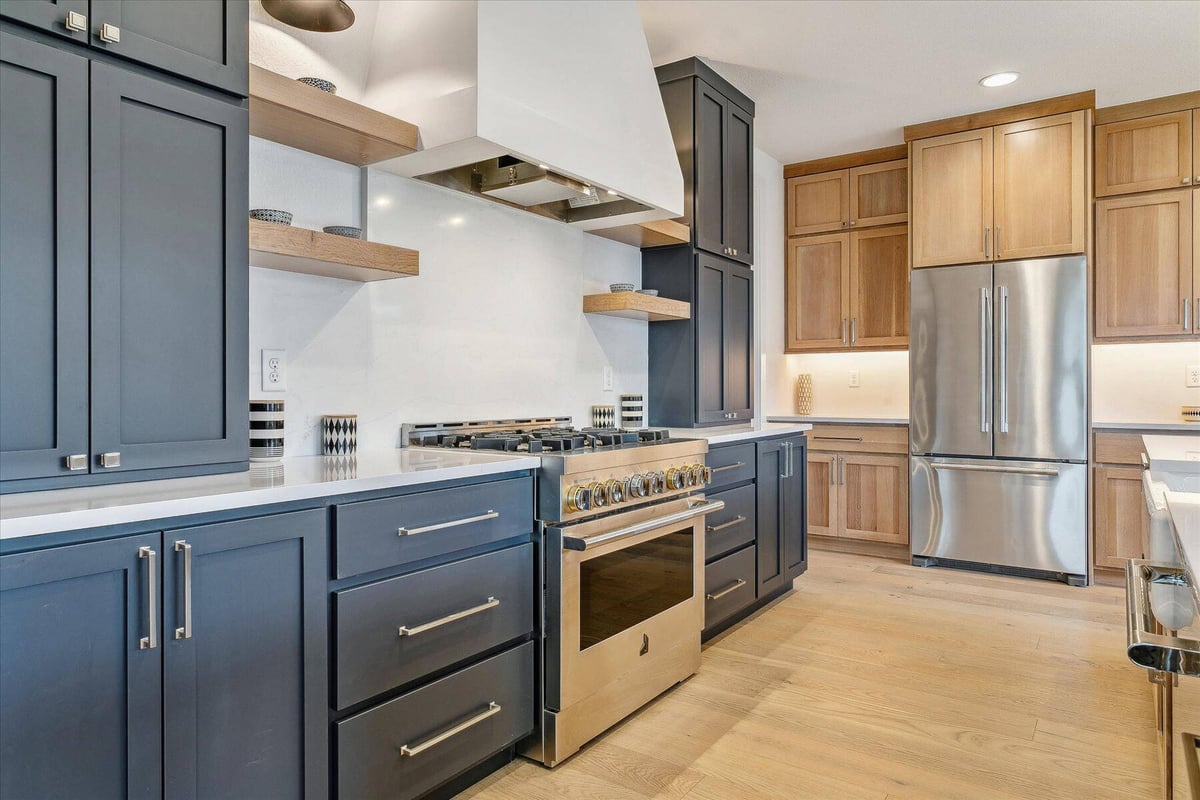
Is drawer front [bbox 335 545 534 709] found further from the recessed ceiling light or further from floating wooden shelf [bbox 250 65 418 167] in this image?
the recessed ceiling light

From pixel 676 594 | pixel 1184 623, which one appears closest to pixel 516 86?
pixel 676 594

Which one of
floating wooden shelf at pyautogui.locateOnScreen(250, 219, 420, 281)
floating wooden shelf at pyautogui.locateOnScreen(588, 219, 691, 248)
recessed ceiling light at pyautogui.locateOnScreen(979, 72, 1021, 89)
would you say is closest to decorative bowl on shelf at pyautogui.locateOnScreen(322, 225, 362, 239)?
floating wooden shelf at pyautogui.locateOnScreen(250, 219, 420, 281)

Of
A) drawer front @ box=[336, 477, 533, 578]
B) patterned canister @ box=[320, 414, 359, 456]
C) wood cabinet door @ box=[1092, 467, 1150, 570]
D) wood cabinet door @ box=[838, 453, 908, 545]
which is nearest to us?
drawer front @ box=[336, 477, 533, 578]

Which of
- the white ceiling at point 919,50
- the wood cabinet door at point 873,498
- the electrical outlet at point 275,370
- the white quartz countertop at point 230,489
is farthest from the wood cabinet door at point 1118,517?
the electrical outlet at point 275,370

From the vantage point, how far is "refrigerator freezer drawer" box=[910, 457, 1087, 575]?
4.01 meters

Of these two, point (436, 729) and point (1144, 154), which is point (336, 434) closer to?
point (436, 729)

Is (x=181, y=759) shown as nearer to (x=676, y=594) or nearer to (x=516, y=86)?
(x=676, y=594)

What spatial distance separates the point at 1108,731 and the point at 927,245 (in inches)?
113

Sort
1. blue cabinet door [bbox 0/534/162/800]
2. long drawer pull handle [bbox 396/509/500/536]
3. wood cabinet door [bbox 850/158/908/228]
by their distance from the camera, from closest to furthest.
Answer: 1. blue cabinet door [bbox 0/534/162/800]
2. long drawer pull handle [bbox 396/509/500/536]
3. wood cabinet door [bbox 850/158/908/228]

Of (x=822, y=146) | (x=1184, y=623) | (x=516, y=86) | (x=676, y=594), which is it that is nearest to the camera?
(x=1184, y=623)

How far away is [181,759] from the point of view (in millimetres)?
1309

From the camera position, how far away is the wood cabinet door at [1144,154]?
4.02 metres

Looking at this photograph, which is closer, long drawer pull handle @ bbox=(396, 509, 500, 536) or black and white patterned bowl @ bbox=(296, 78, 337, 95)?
long drawer pull handle @ bbox=(396, 509, 500, 536)

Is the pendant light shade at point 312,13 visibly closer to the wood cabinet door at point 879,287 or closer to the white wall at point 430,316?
the white wall at point 430,316
